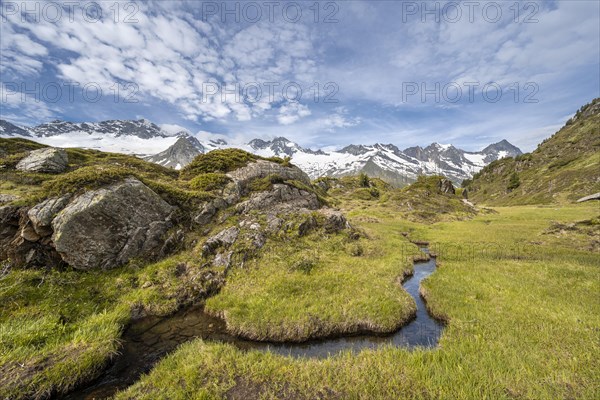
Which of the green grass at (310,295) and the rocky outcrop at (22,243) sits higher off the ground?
the rocky outcrop at (22,243)

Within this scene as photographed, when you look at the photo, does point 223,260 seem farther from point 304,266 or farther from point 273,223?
point 273,223

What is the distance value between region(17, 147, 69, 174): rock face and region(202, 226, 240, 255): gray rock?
18942mm

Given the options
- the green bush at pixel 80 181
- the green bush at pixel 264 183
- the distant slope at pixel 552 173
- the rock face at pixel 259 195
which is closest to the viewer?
the green bush at pixel 80 181

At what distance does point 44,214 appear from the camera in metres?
18.1

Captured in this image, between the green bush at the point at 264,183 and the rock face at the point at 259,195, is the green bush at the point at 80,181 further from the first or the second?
the green bush at the point at 264,183

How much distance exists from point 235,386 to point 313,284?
418 inches

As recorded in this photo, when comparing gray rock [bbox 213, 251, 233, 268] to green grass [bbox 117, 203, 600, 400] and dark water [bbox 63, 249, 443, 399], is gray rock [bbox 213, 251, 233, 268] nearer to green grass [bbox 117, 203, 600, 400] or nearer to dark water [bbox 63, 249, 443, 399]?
green grass [bbox 117, 203, 600, 400]

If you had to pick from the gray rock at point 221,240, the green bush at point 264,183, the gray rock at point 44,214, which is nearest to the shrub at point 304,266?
the gray rock at point 221,240

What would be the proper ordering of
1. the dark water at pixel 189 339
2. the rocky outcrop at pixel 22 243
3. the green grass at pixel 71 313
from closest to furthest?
1. the green grass at pixel 71 313
2. the dark water at pixel 189 339
3. the rocky outcrop at pixel 22 243

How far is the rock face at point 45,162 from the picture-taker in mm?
25141

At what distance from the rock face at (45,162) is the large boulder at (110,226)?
35.7ft

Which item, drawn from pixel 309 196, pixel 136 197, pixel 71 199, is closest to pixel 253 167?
pixel 309 196

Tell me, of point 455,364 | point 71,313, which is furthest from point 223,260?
point 455,364

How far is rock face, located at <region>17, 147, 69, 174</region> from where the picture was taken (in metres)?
25.1
